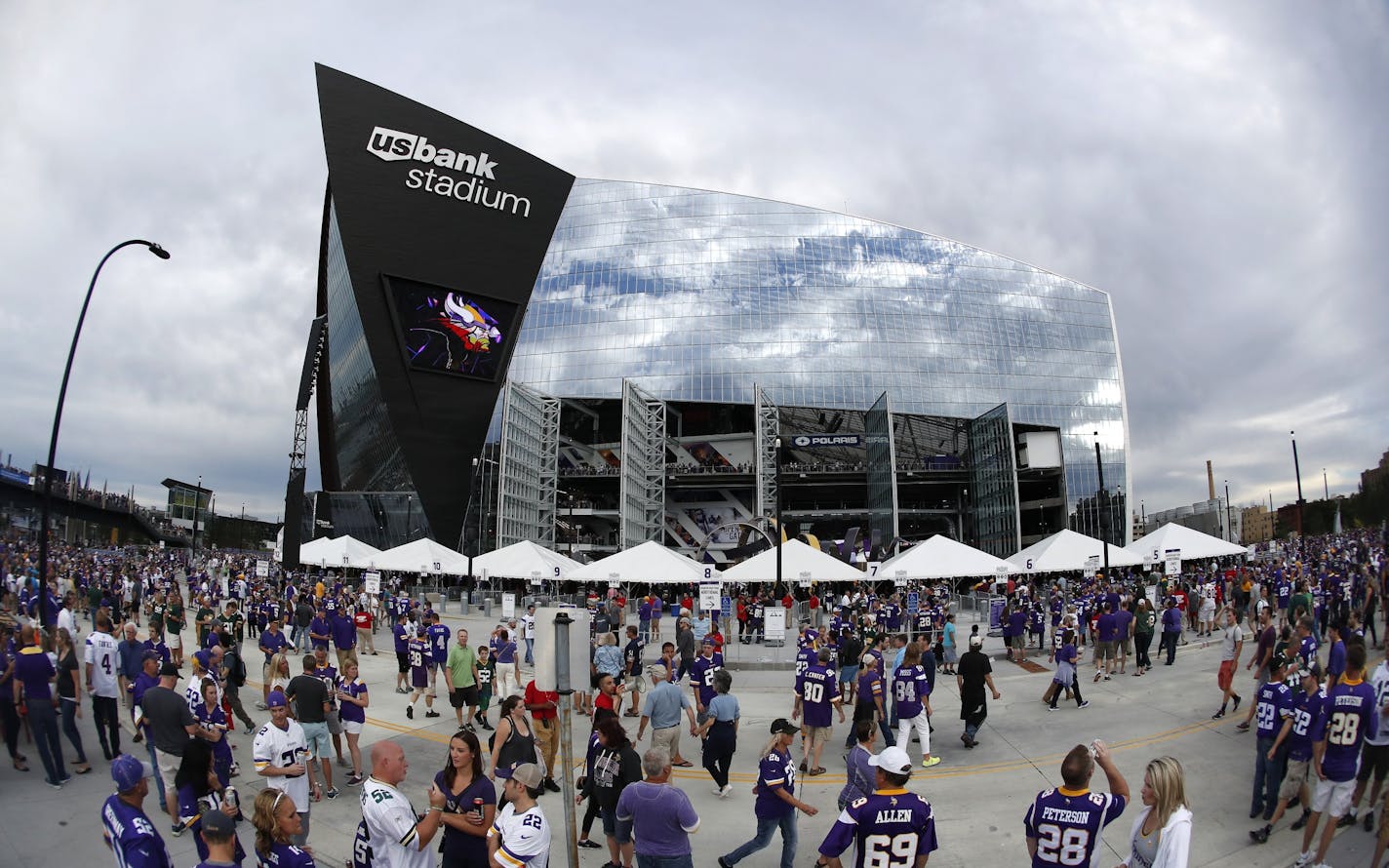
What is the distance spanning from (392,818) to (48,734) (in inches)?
297

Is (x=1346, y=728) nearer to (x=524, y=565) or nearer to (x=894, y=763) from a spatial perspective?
(x=894, y=763)

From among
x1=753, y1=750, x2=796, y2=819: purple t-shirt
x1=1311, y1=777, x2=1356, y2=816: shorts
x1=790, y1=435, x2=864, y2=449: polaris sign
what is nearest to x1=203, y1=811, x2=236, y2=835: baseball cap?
x1=753, y1=750, x2=796, y2=819: purple t-shirt

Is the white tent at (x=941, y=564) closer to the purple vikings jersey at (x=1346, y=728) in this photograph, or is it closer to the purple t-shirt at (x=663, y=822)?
the purple vikings jersey at (x=1346, y=728)

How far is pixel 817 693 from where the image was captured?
10.2 metres

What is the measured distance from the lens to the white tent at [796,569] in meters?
29.8

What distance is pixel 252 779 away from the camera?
33.4 feet

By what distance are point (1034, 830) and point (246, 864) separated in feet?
23.2

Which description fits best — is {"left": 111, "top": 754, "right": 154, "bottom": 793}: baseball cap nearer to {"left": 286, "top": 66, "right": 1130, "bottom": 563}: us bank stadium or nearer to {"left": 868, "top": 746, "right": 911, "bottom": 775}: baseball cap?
{"left": 868, "top": 746, "right": 911, "bottom": 775}: baseball cap

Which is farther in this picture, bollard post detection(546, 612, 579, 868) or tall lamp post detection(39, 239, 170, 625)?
tall lamp post detection(39, 239, 170, 625)

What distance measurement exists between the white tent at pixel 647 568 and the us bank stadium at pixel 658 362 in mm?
24584

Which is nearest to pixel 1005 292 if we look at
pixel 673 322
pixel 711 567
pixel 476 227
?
pixel 673 322

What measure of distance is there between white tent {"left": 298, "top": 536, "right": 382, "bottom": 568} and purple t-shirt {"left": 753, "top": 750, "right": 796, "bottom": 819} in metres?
35.0

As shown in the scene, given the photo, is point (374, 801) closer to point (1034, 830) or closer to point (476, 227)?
point (1034, 830)

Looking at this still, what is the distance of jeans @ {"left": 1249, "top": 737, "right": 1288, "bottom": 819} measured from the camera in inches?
313
